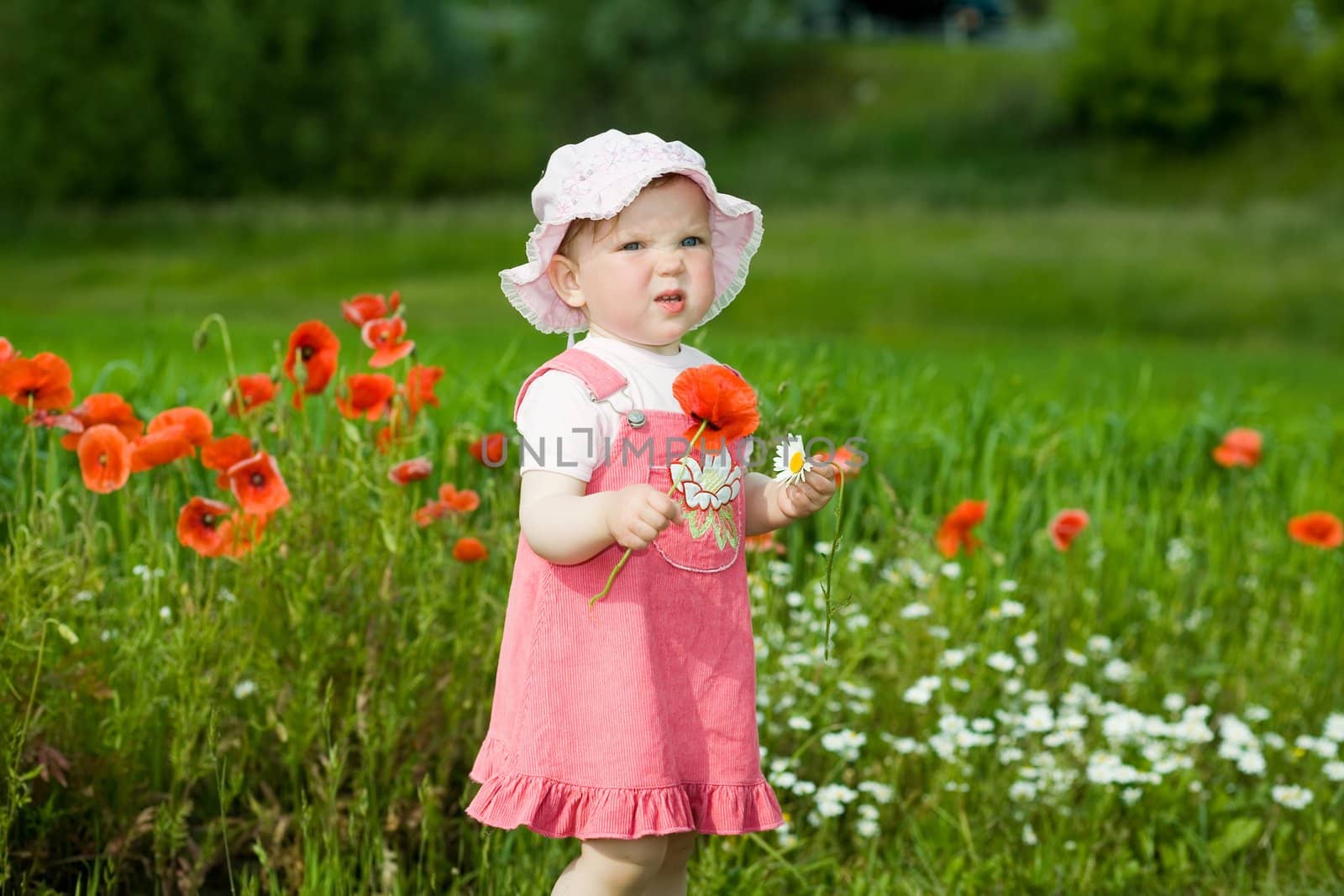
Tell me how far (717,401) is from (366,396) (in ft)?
4.10

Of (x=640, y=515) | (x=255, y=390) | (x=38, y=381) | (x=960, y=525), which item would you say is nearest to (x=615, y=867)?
(x=640, y=515)

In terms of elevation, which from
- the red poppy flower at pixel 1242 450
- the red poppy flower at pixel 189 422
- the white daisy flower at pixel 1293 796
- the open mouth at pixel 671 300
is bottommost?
the white daisy flower at pixel 1293 796

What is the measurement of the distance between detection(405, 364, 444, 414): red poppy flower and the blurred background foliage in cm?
2254

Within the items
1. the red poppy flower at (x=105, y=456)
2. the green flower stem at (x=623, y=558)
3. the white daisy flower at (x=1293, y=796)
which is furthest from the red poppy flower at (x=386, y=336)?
the white daisy flower at (x=1293, y=796)

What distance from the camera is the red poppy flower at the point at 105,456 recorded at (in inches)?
105

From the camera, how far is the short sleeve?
210 centimetres

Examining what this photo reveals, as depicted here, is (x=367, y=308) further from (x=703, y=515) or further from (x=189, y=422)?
(x=703, y=515)

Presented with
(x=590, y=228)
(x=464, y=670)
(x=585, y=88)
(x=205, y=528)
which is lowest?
(x=464, y=670)

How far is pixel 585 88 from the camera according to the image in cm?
3334

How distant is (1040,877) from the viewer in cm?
303

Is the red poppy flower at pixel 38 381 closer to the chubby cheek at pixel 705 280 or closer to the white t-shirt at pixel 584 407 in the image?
the white t-shirt at pixel 584 407

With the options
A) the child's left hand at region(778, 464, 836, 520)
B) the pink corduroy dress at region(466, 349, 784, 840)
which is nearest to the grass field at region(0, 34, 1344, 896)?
the pink corduroy dress at region(466, 349, 784, 840)

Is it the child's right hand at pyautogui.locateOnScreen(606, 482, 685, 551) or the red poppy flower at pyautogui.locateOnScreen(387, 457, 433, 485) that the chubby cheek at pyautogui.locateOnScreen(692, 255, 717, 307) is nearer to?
the child's right hand at pyautogui.locateOnScreen(606, 482, 685, 551)

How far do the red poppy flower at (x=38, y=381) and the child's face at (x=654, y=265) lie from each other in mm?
1145
